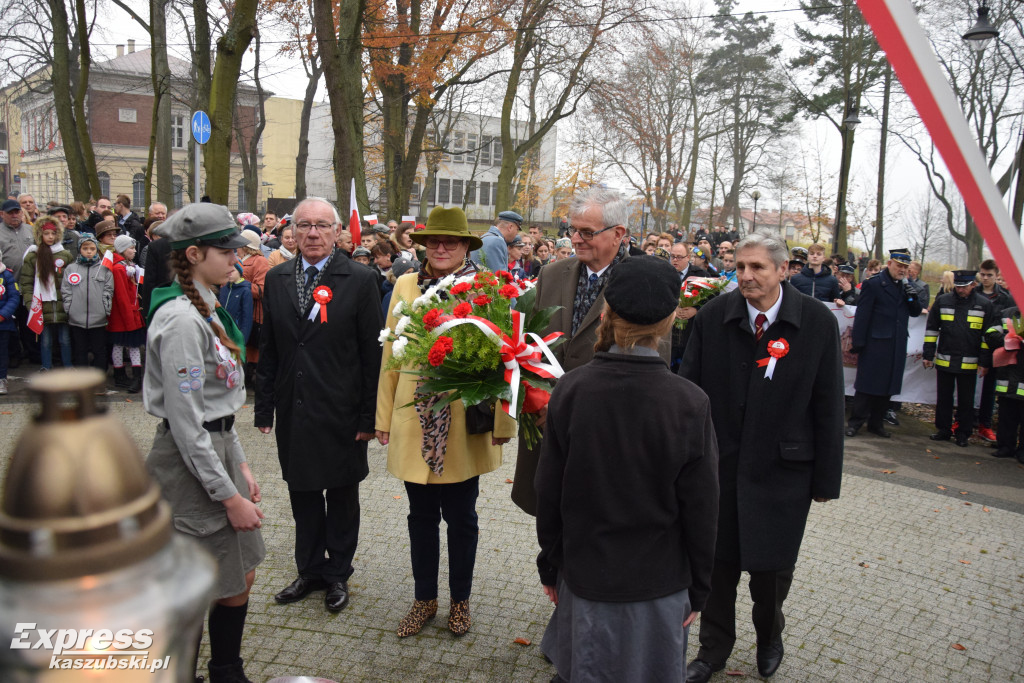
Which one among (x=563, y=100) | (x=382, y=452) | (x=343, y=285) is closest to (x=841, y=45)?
(x=563, y=100)

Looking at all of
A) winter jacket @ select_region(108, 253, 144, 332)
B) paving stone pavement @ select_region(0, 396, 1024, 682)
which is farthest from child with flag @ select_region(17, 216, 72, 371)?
paving stone pavement @ select_region(0, 396, 1024, 682)

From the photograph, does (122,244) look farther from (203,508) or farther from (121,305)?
(203,508)

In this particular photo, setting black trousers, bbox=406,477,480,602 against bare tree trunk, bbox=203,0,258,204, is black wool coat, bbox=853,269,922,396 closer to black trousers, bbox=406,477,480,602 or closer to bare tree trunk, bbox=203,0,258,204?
black trousers, bbox=406,477,480,602

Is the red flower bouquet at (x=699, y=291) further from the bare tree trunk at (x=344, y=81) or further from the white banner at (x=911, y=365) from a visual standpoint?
the bare tree trunk at (x=344, y=81)

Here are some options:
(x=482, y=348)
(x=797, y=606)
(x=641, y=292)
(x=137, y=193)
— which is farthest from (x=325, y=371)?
(x=137, y=193)

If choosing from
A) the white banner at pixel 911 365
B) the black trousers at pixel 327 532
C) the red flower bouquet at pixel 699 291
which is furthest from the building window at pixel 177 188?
the black trousers at pixel 327 532

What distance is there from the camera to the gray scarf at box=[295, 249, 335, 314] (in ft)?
14.4

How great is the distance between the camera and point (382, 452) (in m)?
7.76

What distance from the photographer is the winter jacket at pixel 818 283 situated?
35.0 ft

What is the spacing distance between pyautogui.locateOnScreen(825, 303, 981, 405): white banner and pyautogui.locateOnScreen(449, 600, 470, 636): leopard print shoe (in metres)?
8.02

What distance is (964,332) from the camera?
9.48 meters

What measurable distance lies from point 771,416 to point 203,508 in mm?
2612

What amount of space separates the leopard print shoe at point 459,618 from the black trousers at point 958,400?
7.93 metres

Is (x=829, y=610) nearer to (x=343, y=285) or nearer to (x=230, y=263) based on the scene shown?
(x=343, y=285)
